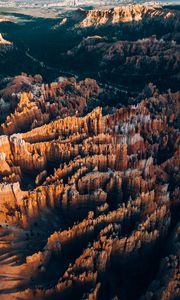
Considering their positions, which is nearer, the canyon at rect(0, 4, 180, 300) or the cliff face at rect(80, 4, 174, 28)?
the canyon at rect(0, 4, 180, 300)

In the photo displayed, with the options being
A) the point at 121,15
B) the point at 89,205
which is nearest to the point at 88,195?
the point at 89,205

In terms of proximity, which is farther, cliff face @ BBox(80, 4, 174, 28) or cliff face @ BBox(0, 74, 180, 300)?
cliff face @ BBox(80, 4, 174, 28)

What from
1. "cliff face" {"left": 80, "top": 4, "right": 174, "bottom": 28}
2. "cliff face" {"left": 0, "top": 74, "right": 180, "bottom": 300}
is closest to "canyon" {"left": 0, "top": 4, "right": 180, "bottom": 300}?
"cliff face" {"left": 0, "top": 74, "right": 180, "bottom": 300}

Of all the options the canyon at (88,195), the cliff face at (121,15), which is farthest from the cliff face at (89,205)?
the cliff face at (121,15)

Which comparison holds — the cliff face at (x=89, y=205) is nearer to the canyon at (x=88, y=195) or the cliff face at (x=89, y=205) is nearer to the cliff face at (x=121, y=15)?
the canyon at (x=88, y=195)

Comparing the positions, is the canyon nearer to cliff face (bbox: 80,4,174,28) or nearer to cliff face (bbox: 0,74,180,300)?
cliff face (bbox: 0,74,180,300)
